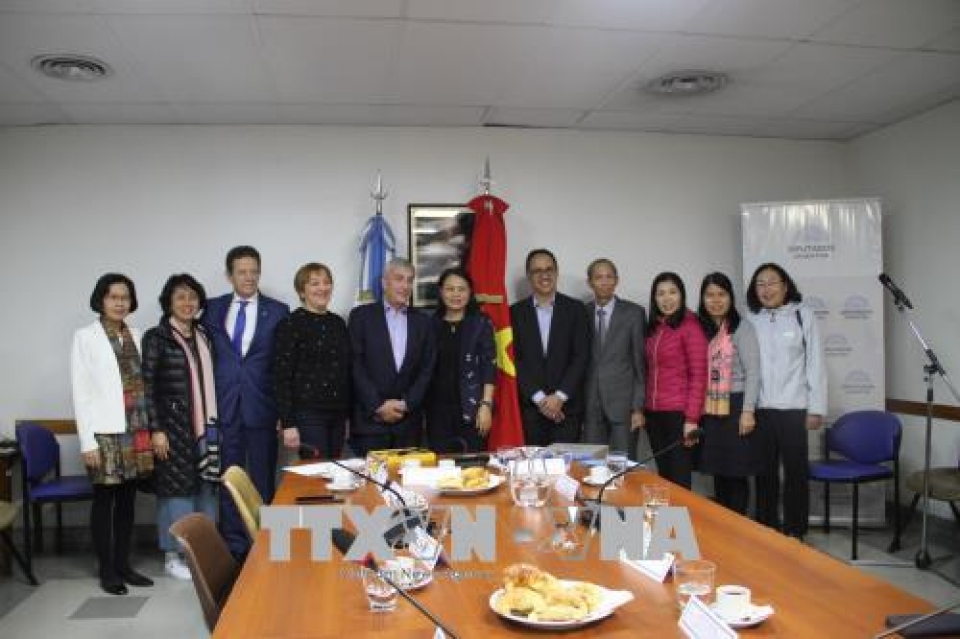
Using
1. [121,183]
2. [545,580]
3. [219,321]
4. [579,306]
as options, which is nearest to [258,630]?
[545,580]

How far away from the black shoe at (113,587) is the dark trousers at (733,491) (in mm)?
3231

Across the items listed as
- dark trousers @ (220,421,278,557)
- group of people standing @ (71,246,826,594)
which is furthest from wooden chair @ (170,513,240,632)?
dark trousers @ (220,421,278,557)

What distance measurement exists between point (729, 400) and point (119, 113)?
158 inches

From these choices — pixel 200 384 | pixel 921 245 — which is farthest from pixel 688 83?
pixel 200 384

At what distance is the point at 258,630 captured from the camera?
1.38 metres

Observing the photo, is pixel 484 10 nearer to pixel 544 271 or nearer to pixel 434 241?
pixel 544 271

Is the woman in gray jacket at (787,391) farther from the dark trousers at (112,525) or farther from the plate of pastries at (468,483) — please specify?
the dark trousers at (112,525)

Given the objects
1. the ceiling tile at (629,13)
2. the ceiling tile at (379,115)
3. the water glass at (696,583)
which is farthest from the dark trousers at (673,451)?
the water glass at (696,583)

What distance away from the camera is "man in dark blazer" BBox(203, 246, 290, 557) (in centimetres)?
400

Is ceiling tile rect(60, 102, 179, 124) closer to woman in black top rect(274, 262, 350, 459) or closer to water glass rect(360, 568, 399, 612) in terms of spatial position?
woman in black top rect(274, 262, 350, 459)

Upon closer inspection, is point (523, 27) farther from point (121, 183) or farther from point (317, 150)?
point (121, 183)

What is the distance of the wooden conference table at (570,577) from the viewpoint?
1.37 m

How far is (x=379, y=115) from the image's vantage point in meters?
4.62

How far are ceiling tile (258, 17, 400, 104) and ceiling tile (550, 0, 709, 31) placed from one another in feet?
2.54
